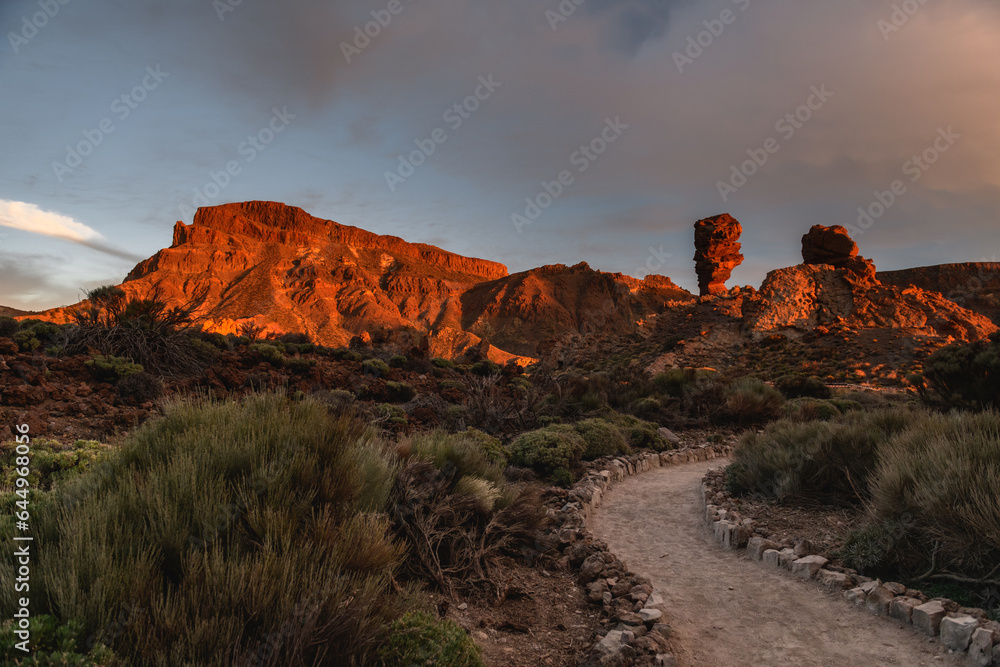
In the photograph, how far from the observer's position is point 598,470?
826cm

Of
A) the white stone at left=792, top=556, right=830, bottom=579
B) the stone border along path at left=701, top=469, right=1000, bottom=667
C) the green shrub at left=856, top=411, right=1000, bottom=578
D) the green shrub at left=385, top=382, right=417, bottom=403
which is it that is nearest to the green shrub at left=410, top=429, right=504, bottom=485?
the stone border along path at left=701, top=469, right=1000, bottom=667

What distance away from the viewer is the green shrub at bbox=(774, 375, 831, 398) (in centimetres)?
1800

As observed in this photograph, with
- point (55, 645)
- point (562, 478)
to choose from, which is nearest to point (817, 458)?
point (562, 478)

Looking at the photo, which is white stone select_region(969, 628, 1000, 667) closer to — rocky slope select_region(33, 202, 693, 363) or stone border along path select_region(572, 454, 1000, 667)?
stone border along path select_region(572, 454, 1000, 667)

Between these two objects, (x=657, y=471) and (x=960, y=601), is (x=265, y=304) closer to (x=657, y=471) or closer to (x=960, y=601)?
(x=657, y=471)

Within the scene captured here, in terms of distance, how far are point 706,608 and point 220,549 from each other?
3593mm

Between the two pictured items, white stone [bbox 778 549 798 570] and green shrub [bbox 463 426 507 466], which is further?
green shrub [bbox 463 426 507 466]

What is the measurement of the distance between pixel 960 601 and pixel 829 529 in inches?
67.2

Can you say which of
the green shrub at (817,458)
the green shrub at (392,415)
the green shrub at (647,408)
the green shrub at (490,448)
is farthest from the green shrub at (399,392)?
the green shrub at (817,458)

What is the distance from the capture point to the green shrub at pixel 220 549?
1.82 metres

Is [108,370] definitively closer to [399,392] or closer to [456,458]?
[399,392]

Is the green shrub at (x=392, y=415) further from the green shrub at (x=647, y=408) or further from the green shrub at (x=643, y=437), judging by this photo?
the green shrub at (x=647, y=408)

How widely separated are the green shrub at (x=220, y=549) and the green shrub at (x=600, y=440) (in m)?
6.19

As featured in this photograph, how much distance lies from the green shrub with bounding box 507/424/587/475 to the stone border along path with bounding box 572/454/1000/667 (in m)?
1.35
